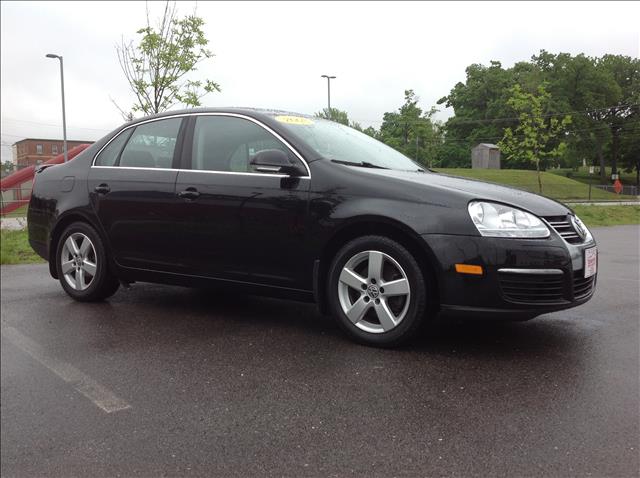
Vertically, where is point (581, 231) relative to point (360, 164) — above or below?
below

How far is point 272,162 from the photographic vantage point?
3932 millimetres

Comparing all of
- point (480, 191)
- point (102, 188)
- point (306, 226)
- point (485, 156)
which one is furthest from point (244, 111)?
point (485, 156)

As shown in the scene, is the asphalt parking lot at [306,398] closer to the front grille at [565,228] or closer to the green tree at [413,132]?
the front grille at [565,228]

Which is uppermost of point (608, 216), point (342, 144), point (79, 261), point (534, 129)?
point (534, 129)

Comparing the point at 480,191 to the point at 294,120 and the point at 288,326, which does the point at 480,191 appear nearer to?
A: the point at 294,120

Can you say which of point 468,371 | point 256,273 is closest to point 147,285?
point 256,273

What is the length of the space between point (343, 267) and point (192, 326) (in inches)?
52.3

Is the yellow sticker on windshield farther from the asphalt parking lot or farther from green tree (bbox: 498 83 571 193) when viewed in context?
green tree (bbox: 498 83 571 193)

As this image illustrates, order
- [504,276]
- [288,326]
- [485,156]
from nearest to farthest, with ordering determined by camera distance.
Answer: [504,276]
[288,326]
[485,156]

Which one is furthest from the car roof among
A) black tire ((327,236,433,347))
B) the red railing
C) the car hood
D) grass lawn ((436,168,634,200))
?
grass lawn ((436,168,634,200))

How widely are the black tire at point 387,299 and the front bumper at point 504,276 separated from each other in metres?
0.15

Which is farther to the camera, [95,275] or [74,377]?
[95,275]

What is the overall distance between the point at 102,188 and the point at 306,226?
207cm

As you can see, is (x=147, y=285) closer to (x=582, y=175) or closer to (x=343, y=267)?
(x=343, y=267)
